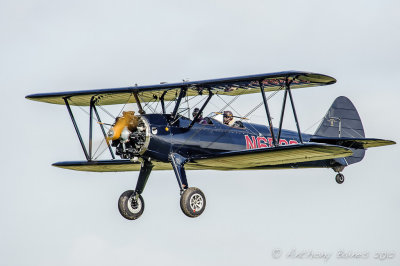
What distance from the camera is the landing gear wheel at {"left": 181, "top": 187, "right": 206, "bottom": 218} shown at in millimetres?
16000

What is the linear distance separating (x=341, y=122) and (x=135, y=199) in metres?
7.28

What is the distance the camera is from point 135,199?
1734 centimetres

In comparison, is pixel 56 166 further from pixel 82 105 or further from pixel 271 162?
pixel 271 162

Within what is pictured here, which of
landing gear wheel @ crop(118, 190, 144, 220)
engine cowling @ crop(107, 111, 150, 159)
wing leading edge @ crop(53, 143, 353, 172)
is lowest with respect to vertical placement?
landing gear wheel @ crop(118, 190, 144, 220)

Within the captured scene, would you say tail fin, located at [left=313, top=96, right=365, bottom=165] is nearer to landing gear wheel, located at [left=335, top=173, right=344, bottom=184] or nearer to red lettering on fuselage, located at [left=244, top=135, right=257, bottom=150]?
landing gear wheel, located at [left=335, top=173, right=344, bottom=184]

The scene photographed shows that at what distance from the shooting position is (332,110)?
2167cm

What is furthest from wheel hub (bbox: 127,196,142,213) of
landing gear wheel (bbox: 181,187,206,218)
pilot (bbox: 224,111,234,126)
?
pilot (bbox: 224,111,234,126)

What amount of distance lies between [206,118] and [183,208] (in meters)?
2.58

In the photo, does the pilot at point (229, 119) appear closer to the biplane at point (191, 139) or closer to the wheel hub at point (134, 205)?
the biplane at point (191, 139)

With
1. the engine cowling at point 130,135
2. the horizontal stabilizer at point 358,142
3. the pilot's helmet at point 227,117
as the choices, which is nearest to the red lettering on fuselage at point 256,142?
the pilot's helmet at point 227,117

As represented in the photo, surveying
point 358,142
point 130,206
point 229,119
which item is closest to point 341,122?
point 358,142

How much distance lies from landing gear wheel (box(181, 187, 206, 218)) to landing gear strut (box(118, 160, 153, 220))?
153 cm

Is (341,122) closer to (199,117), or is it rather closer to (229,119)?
(229,119)

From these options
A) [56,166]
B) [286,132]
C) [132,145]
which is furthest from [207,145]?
[56,166]
